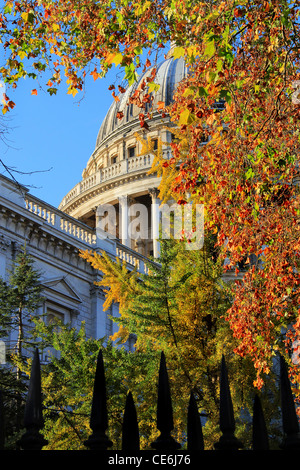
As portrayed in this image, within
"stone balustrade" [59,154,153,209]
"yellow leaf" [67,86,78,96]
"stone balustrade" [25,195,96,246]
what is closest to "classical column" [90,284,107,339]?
"stone balustrade" [25,195,96,246]

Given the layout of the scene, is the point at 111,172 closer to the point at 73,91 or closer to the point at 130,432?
the point at 73,91

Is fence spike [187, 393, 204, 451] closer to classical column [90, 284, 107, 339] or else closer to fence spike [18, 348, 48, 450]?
fence spike [18, 348, 48, 450]

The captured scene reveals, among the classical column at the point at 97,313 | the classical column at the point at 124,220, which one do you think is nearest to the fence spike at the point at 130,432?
the classical column at the point at 97,313

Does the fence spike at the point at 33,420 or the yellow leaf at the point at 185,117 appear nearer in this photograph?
the fence spike at the point at 33,420

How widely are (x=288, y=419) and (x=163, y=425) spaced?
1.92 ft

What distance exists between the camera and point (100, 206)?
189 ft

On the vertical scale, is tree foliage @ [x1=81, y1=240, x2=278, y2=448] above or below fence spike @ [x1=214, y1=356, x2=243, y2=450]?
above

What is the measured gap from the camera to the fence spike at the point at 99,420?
2.92m

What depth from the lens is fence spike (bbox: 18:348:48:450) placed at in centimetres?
286

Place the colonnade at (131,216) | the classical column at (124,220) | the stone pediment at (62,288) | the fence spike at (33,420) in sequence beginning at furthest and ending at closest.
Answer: the classical column at (124,220), the colonnade at (131,216), the stone pediment at (62,288), the fence spike at (33,420)

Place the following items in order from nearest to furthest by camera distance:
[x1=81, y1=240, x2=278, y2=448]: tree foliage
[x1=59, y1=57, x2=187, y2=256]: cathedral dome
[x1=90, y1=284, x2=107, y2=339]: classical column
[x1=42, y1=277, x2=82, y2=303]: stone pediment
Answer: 1. [x1=81, y1=240, x2=278, y2=448]: tree foliage
2. [x1=42, y1=277, x2=82, y2=303]: stone pediment
3. [x1=90, y1=284, x2=107, y2=339]: classical column
4. [x1=59, y1=57, x2=187, y2=256]: cathedral dome

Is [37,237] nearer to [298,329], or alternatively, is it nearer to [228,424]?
[298,329]

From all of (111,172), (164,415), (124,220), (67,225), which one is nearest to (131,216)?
(124,220)

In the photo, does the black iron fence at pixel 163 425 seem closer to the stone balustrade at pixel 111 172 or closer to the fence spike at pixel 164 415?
the fence spike at pixel 164 415
